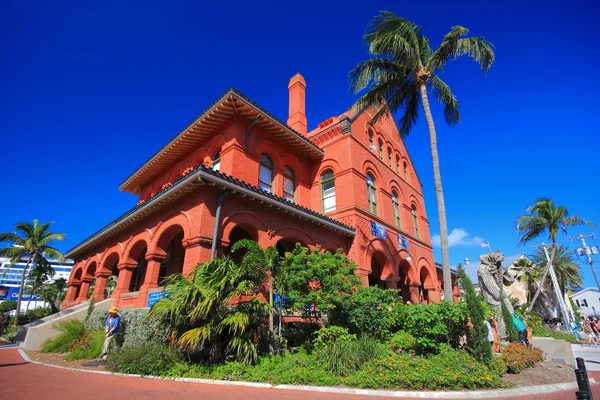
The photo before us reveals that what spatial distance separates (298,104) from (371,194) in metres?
8.09

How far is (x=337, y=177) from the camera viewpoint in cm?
1633

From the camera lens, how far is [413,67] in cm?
1283

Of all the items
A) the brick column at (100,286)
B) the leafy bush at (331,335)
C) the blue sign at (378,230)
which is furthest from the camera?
the blue sign at (378,230)

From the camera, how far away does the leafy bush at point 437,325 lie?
7.48 metres

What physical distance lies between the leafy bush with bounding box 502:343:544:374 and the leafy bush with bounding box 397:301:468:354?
108cm

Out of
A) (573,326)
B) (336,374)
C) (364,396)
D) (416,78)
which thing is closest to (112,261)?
(336,374)

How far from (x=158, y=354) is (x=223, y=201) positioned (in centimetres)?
459

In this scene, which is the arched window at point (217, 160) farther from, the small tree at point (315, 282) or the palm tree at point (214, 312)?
the palm tree at point (214, 312)

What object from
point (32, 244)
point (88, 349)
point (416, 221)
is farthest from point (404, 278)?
point (32, 244)

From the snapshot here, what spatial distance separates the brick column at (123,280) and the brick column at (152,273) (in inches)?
76.2

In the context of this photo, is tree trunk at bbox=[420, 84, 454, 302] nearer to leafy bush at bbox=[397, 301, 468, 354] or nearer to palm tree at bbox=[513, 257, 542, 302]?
leafy bush at bbox=[397, 301, 468, 354]

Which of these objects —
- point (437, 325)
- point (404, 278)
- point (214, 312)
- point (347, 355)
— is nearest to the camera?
point (347, 355)

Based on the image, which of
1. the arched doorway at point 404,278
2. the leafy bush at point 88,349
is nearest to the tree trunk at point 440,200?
the arched doorway at point 404,278

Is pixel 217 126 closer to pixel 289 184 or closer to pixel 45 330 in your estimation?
pixel 289 184
